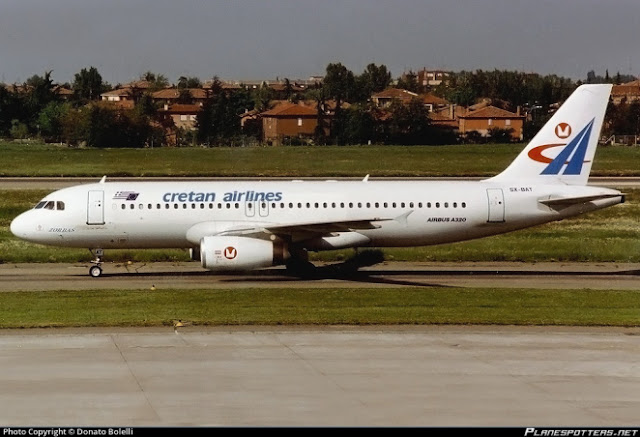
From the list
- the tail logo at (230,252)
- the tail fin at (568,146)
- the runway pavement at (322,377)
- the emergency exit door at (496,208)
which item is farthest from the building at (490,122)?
the runway pavement at (322,377)

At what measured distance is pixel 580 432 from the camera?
14500mm

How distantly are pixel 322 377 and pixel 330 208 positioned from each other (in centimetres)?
1737

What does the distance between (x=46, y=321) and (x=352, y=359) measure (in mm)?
9127

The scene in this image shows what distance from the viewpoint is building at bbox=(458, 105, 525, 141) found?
436 ft

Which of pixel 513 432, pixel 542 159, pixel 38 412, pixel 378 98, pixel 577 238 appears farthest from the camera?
pixel 378 98

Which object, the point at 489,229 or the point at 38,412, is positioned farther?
the point at 489,229

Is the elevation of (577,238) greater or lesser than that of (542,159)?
lesser

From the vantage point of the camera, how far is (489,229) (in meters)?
36.4

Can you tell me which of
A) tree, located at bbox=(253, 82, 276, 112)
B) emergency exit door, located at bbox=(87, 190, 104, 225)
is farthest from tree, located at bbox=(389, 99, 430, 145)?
emergency exit door, located at bbox=(87, 190, 104, 225)

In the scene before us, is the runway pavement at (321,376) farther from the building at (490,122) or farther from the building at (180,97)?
the building at (180,97)

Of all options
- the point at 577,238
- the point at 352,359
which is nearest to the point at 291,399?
the point at 352,359

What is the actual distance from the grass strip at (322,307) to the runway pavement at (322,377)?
43.4 inches

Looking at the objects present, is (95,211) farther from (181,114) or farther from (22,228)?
(181,114)

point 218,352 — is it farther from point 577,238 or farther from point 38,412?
point 577,238
